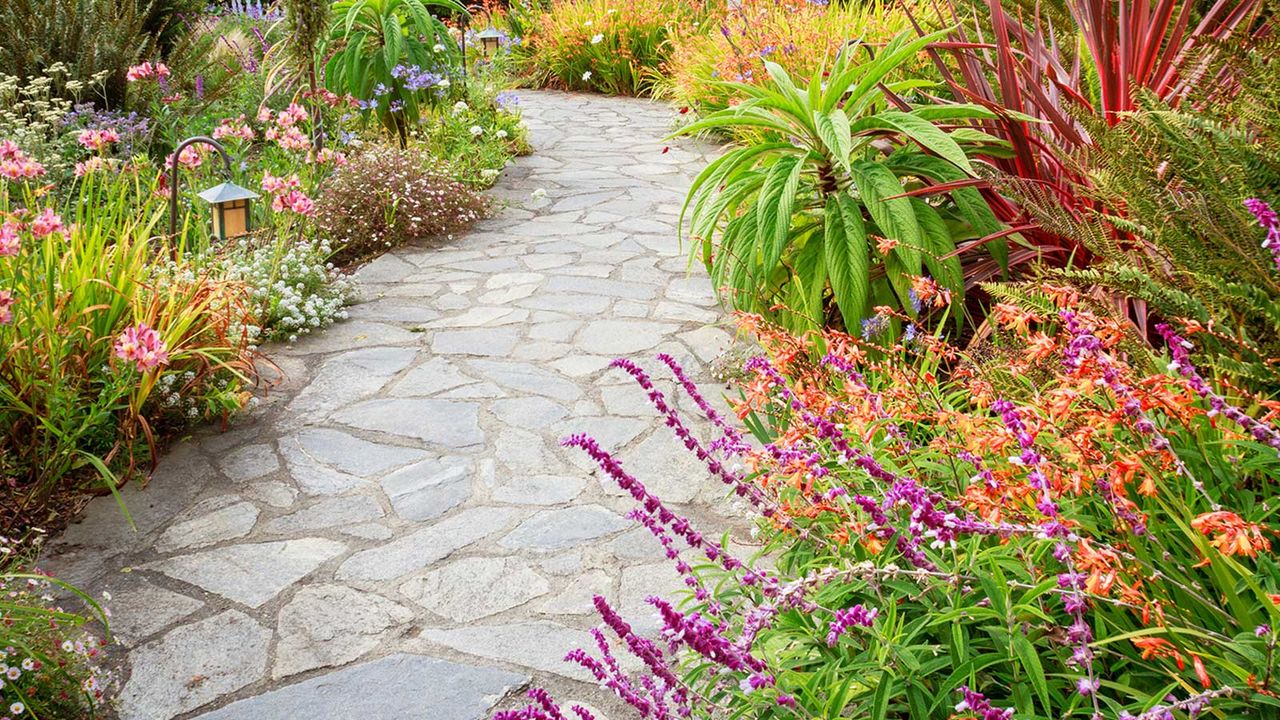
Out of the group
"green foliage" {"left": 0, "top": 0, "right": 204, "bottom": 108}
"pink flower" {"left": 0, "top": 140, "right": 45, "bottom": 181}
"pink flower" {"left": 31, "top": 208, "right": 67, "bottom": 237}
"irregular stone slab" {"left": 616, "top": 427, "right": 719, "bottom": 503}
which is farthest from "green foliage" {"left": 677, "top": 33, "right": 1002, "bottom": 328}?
"green foliage" {"left": 0, "top": 0, "right": 204, "bottom": 108}

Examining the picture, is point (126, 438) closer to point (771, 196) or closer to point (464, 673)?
point (464, 673)

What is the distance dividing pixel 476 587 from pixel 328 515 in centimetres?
62

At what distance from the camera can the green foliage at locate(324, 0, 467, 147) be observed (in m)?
6.69

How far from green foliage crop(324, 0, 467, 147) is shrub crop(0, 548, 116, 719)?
16.2ft

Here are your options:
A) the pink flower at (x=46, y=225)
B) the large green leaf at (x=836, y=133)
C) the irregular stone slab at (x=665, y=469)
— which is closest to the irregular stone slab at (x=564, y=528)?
the irregular stone slab at (x=665, y=469)

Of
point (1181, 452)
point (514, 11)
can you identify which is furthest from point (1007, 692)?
point (514, 11)

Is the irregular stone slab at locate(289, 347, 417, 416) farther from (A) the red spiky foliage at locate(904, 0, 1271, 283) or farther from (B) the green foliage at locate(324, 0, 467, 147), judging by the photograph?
(B) the green foliage at locate(324, 0, 467, 147)

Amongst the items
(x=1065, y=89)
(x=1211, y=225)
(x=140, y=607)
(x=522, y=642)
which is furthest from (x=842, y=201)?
(x=140, y=607)

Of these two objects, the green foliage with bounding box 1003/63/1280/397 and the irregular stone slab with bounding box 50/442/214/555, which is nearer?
the green foliage with bounding box 1003/63/1280/397

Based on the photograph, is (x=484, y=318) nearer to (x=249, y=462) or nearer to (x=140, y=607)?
(x=249, y=462)

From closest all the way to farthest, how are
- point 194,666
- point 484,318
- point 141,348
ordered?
point 194,666 → point 141,348 → point 484,318

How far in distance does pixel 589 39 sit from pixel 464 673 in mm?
9718

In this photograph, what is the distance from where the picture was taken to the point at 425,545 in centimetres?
283

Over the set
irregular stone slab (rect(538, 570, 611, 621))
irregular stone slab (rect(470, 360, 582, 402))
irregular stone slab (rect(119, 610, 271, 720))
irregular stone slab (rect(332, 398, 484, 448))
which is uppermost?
irregular stone slab (rect(470, 360, 582, 402))
